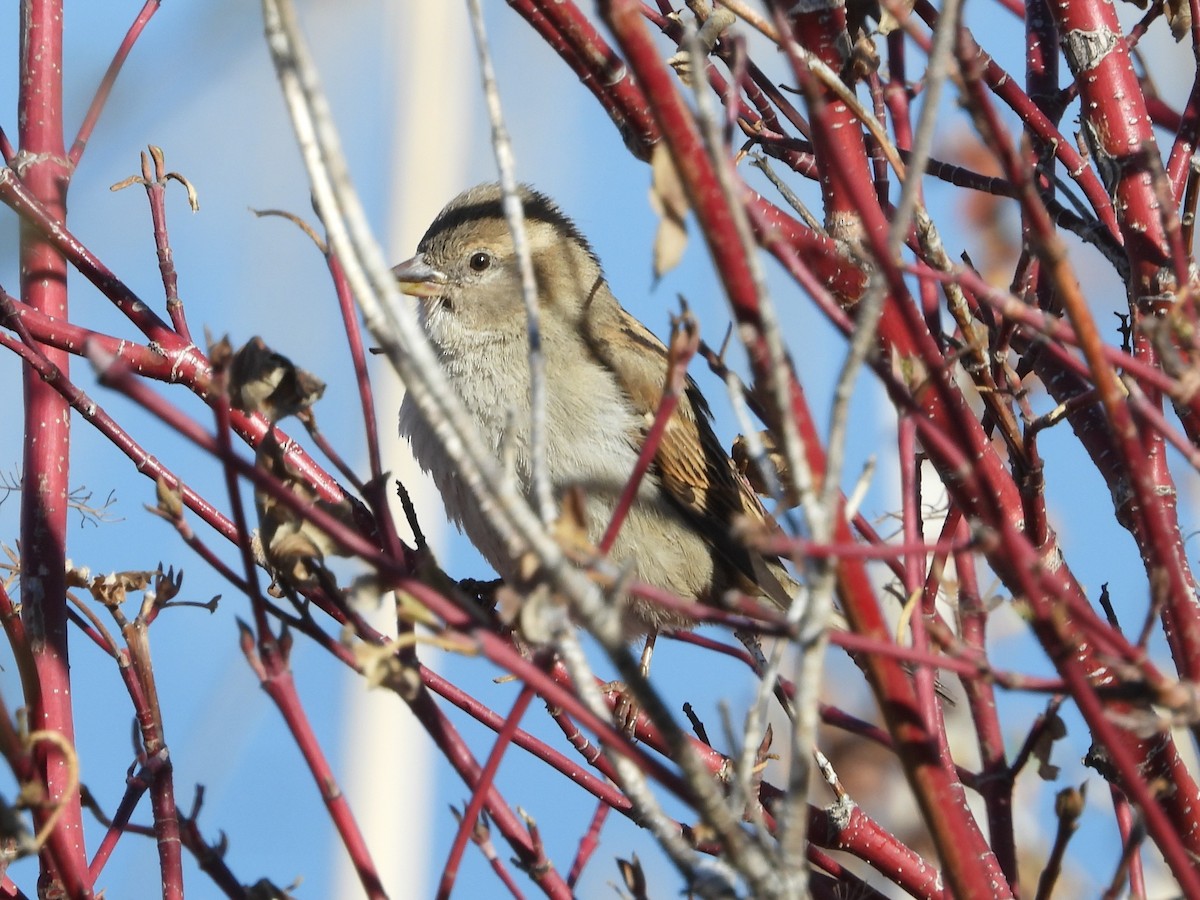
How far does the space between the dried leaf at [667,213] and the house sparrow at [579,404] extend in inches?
83.8

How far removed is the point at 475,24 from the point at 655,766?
0.74m

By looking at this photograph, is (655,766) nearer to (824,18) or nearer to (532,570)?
(532,570)

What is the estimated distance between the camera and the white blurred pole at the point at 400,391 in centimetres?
812

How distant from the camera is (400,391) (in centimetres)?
794

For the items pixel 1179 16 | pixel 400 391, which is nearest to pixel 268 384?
pixel 1179 16

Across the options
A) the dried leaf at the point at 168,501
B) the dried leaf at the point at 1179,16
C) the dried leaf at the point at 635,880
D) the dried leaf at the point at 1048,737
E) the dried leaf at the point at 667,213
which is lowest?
the dried leaf at the point at 635,880

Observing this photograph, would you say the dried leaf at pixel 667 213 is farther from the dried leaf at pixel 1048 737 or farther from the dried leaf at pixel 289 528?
the dried leaf at pixel 1048 737

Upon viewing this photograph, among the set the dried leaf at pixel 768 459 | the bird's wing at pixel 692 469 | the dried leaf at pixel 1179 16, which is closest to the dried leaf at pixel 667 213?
the dried leaf at pixel 768 459

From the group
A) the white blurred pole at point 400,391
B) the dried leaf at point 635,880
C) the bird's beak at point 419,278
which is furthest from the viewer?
the white blurred pole at point 400,391

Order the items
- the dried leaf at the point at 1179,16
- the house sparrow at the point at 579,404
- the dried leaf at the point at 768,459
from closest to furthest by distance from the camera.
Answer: the dried leaf at the point at 768,459, the dried leaf at the point at 1179,16, the house sparrow at the point at 579,404

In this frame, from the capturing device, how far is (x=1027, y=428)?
6.81ft

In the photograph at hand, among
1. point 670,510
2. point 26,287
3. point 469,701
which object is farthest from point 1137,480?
point 670,510

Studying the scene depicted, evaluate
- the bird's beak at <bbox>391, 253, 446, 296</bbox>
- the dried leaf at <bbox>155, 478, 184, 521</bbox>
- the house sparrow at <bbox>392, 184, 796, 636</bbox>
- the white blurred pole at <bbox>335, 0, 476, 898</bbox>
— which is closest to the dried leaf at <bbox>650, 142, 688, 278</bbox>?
the dried leaf at <bbox>155, 478, 184, 521</bbox>

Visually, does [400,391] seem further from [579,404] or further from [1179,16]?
[1179,16]
